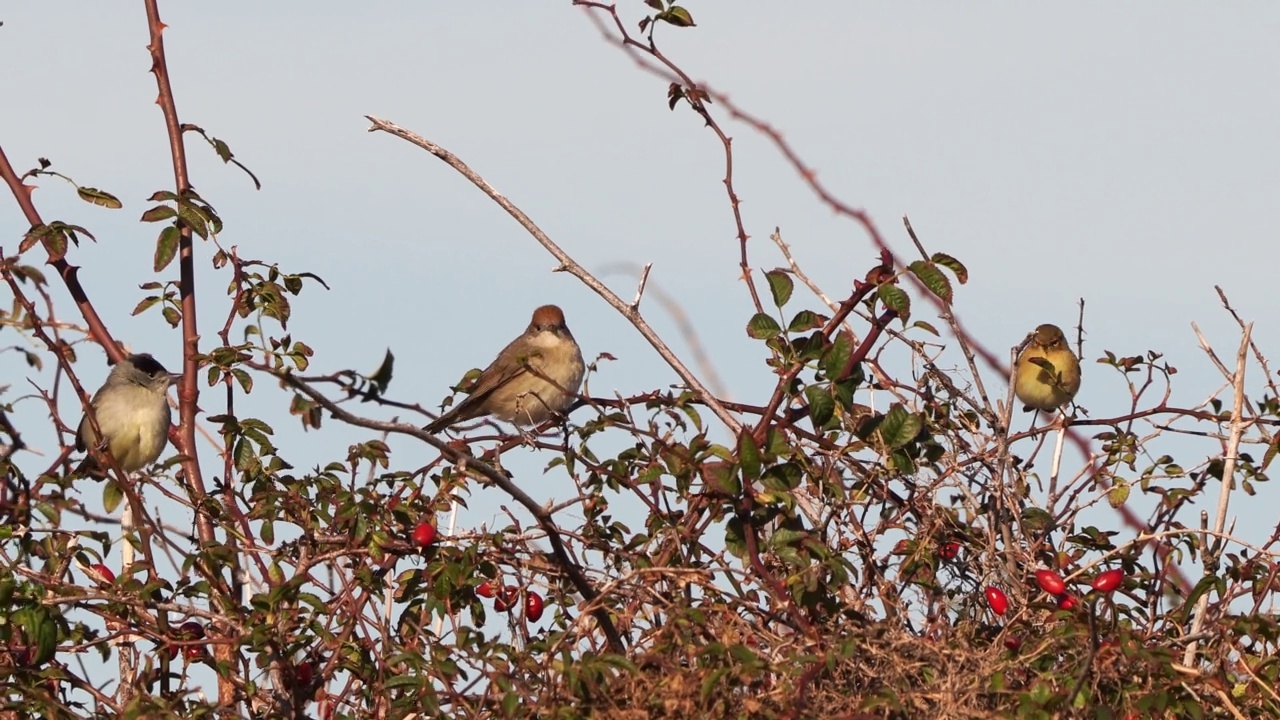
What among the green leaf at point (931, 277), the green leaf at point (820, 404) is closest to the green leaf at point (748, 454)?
the green leaf at point (820, 404)

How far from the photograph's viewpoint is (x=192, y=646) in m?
4.21

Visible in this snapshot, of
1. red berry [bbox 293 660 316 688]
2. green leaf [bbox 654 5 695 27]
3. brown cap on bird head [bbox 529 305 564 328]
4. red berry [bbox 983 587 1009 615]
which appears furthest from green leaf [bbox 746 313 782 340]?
brown cap on bird head [bbox 529 305 564 328]

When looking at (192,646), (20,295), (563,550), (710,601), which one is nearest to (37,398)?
(20,295)

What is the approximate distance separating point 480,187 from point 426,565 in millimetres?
1049

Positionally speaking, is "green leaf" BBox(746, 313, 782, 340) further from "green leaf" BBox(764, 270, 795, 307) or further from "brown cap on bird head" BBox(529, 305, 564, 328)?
"brown cap on bird head" BBox(529, 305, 564, 328)

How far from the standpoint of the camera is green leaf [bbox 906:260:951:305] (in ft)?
13.4

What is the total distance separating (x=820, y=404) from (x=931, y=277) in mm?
486

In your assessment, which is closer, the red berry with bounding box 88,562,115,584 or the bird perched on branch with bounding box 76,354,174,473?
the red berry with bounding box 88,562,115,584

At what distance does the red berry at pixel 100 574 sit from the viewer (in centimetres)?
430

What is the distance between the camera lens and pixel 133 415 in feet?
22.4

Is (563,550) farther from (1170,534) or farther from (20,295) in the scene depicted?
(20,295)

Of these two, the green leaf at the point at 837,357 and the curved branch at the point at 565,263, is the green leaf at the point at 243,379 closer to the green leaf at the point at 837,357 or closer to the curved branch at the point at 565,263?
the curved branch at the point at 565,263

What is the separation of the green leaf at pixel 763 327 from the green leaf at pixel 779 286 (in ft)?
0.24

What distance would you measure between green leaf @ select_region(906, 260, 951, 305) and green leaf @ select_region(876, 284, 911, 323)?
14 centimetres
